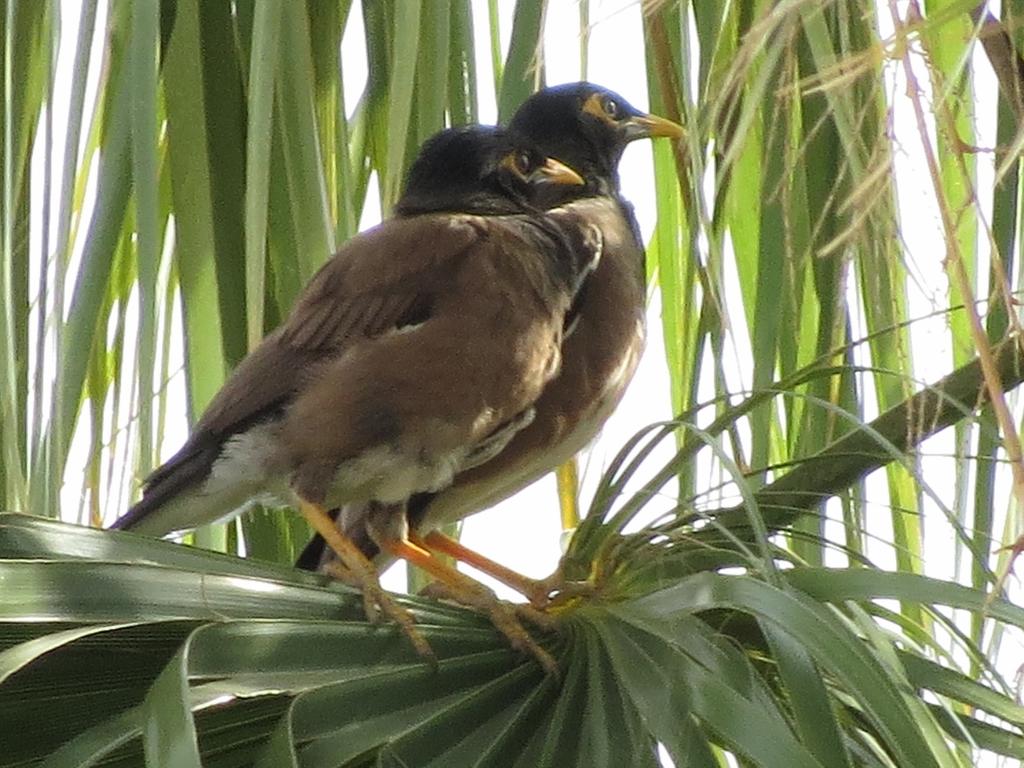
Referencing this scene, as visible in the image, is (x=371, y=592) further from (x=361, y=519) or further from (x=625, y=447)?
(x=361, y=519)

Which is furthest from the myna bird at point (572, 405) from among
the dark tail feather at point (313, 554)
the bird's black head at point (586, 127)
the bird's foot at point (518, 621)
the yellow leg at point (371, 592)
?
the bird's foot at point (518, 621)

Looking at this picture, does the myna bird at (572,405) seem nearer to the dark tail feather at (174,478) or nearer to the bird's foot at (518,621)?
the dark tail feather at (174,478)

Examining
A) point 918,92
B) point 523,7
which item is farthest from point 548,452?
point 918,92

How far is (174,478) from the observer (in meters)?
2.14

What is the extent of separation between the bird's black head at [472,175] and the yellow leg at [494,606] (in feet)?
1.76

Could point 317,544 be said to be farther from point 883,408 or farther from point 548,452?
point 883,408

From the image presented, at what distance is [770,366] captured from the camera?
1666mm

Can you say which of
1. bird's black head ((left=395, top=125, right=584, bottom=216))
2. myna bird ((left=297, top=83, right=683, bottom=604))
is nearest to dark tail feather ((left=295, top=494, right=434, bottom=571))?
myna bird ((left=297, top=83, right=683, bottom=604))

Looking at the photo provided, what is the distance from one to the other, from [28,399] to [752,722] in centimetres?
89

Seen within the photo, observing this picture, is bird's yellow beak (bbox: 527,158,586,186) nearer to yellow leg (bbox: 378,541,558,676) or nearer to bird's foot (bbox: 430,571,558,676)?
yellow leg (bbox: 378,541,558,676)

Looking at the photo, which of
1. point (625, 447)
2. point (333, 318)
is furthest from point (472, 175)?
point (625, 447)

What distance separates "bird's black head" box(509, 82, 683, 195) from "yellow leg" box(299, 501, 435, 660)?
1073 millimetres

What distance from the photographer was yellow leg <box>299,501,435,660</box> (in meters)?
1.38

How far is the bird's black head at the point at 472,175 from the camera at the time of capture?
2508 millimetres
